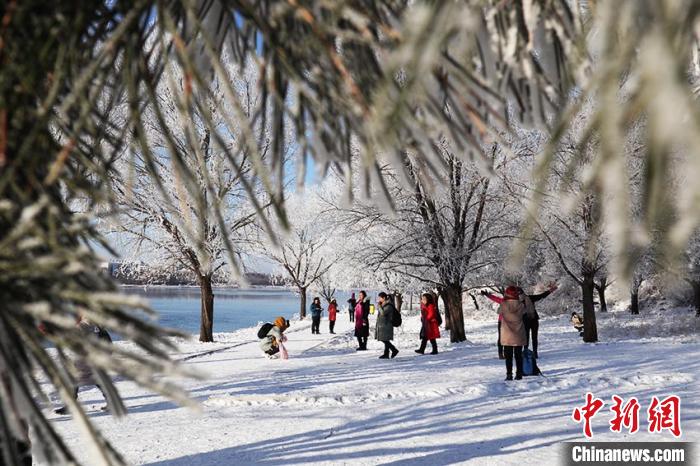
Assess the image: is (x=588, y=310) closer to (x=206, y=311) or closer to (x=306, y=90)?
(x=206, y=311)

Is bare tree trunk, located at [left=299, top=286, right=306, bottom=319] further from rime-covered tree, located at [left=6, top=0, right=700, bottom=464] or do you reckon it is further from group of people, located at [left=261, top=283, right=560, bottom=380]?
rime-covered tree, located at [left=6, top=0, right=700, bottom=464]

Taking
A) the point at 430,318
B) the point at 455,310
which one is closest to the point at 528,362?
the point at 430,318

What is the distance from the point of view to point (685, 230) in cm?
55

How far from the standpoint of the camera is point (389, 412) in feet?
23.0

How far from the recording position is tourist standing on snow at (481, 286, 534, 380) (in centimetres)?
896

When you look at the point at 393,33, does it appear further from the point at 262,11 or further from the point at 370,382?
the point at 370,382

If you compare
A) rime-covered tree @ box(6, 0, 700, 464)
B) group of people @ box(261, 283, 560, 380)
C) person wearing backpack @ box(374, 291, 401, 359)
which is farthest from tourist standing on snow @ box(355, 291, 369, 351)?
rime-covered tree @ box(6, 0, 700, 464)

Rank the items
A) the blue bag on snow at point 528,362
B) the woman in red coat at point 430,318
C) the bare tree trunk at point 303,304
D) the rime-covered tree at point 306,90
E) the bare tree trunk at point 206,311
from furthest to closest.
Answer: the bare tree trunk at point 303,304 < the bare tree trunk at point 206,311 < the woman in red coat at point 430,318 < the blue bag on snow at point 528,362 < the rime-covered tree at point 306,90

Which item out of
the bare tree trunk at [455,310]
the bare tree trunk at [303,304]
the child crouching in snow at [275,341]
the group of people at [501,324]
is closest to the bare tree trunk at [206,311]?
the group of people at [501,324]

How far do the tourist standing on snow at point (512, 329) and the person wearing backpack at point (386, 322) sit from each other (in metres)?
4.20

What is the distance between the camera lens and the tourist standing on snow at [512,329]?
8.96 m

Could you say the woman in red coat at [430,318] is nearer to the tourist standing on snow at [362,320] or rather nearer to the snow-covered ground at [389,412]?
the snow-covered ground at [389,412]

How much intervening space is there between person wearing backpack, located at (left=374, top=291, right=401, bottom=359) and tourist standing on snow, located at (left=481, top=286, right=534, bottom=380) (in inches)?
165

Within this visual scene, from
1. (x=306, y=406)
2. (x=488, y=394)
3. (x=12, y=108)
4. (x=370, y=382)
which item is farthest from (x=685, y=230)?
(x=370, y=382)
